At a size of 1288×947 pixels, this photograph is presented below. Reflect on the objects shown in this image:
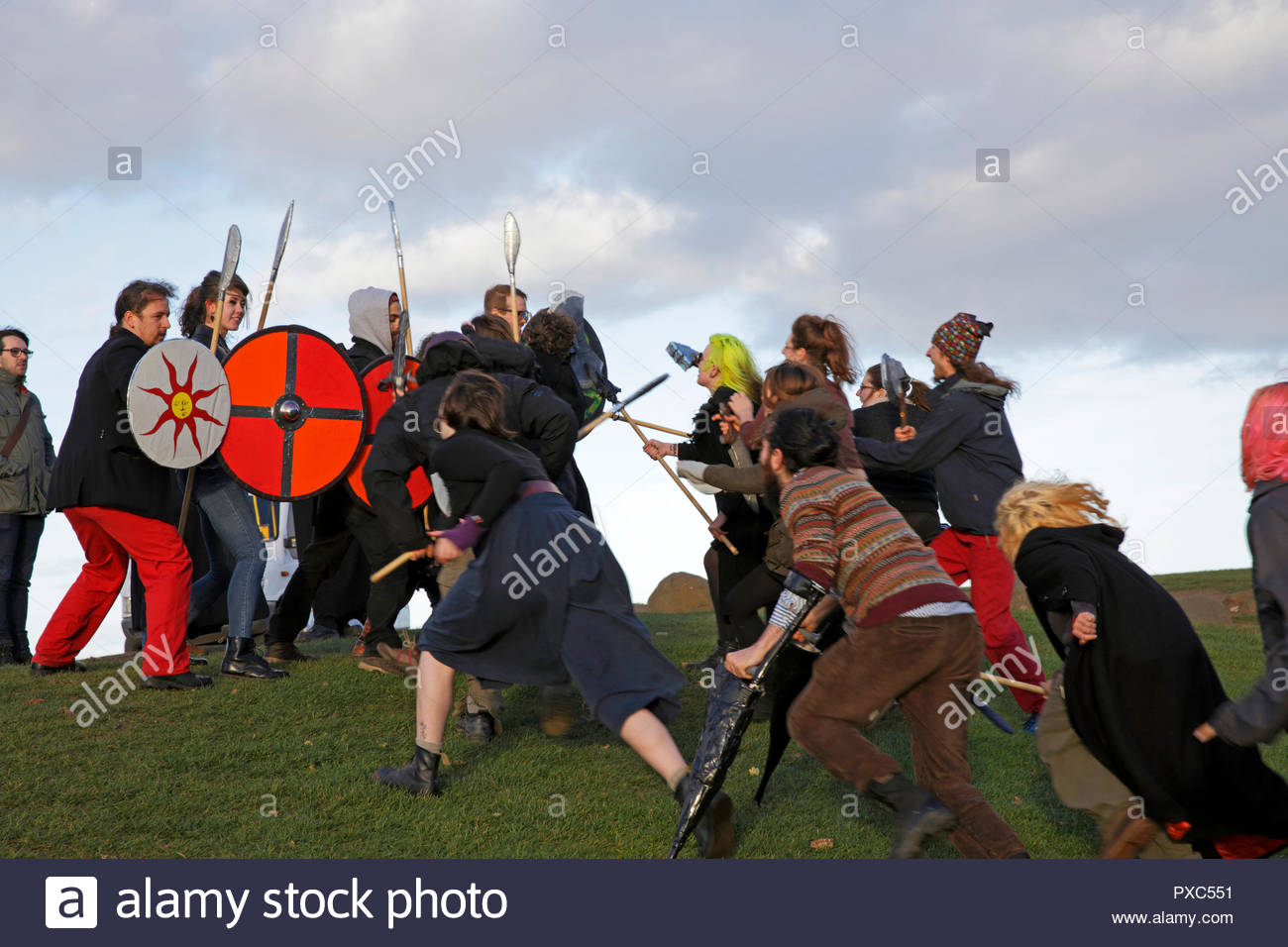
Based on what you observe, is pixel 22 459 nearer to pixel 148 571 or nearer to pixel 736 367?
pixel 148 571

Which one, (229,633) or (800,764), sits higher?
(229,633)

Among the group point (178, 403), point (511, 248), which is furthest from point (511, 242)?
point (178, 403)

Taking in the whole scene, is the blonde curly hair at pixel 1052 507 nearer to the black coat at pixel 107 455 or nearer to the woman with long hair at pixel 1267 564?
the woman with long hair at pixel 1267 564

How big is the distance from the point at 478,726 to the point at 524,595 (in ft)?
5.32

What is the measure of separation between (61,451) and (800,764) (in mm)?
3995

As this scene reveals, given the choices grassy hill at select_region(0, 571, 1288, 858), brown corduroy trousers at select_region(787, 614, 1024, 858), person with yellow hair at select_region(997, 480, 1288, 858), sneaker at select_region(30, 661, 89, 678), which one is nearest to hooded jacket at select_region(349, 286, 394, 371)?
grassy hill at select_region(0, 571, 1288, 858)

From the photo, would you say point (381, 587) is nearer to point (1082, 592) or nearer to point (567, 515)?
point (567, 515)

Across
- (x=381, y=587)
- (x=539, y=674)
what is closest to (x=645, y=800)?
(x=539, y=674)

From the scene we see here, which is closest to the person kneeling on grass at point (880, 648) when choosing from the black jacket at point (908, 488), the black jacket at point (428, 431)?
the black jacket at point (428, 431)

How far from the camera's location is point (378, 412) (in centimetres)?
745

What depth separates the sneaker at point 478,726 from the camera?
598cm

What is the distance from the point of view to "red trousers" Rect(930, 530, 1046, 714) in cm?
613

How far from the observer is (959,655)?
150 inches

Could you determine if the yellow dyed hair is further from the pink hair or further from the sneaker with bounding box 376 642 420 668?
the pink hair
